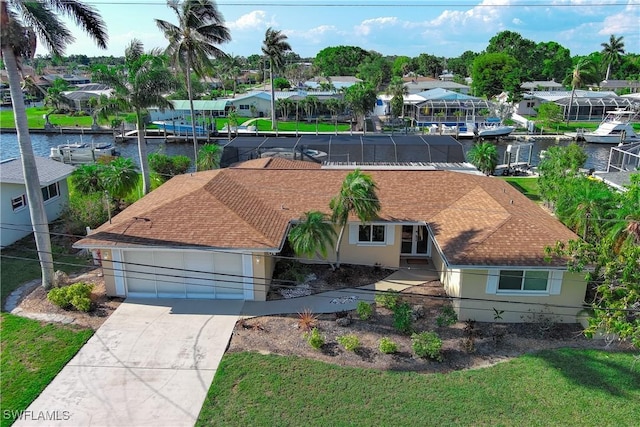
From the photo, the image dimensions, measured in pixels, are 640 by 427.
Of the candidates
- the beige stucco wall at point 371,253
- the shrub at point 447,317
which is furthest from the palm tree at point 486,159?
the shrub at point 447,317

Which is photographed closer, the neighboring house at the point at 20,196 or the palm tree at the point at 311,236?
the palm tree at the point at 311,236

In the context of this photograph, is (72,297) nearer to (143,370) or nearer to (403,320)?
(143,370)

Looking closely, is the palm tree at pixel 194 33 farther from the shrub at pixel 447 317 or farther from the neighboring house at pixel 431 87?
the neighboring house at pixel 431 87

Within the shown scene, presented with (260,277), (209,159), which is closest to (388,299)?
(260,277)

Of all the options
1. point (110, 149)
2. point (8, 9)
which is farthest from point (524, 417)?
point (110, 149)

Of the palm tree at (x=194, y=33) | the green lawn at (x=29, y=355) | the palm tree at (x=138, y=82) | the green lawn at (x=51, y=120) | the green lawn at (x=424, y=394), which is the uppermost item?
the palm tree at (x=194, y=33)
